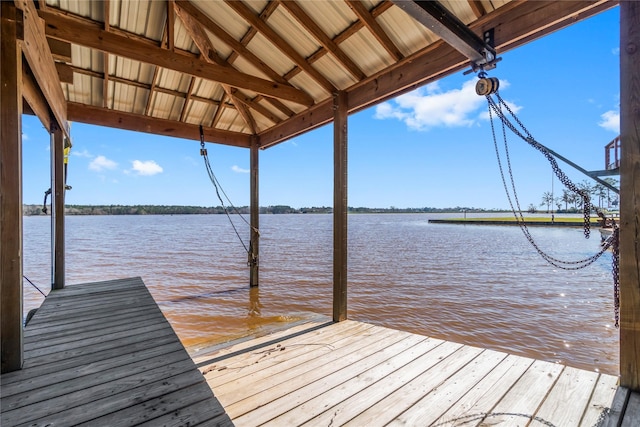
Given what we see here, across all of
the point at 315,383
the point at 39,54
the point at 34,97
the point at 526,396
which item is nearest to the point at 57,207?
the point at 34,97

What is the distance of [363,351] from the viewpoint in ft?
9.06

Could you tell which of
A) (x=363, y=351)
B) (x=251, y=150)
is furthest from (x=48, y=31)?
(x=363, y=351)

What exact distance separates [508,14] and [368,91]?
1.45 m

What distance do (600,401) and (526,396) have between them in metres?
0.41

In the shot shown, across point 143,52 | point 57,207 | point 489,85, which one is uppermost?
point 143,52

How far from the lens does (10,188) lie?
1.68 metres

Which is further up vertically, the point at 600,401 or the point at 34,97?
the point at 34,97

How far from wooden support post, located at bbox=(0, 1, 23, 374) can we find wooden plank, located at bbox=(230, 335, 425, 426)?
1.36 metres

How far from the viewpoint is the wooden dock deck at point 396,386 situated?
5.89 ft

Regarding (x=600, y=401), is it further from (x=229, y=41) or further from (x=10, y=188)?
(x=229, y=41)

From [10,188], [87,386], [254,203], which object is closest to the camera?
[87,386]

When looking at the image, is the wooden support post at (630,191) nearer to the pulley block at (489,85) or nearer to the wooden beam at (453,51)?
the wooden beam at (453,51)

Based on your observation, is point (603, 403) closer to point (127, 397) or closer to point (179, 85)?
point (127, 397)

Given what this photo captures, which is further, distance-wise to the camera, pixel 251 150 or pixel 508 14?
pixel 251 150
